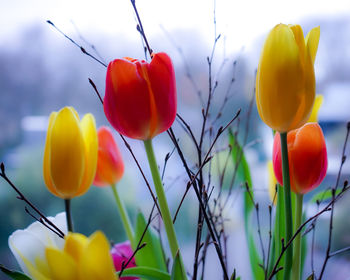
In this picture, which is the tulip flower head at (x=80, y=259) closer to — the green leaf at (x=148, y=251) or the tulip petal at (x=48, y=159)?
the tulip petal at (x=48, y=159)

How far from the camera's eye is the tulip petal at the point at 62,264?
25 cm

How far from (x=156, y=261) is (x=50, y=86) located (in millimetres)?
598

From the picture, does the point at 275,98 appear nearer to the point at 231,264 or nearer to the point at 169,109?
the point at 169,109

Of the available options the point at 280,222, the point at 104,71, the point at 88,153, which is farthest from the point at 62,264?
the point at 104,71

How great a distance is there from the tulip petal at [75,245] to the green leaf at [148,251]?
0.22 metres

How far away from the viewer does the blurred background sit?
2.94 ft

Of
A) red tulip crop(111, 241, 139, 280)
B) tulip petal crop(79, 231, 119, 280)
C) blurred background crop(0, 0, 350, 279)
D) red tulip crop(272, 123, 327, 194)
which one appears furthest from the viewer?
blurred background crop(0, 0, 350, 279)

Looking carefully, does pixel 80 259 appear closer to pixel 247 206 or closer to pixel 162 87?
pixel 162 87

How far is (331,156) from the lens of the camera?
3.40 feet

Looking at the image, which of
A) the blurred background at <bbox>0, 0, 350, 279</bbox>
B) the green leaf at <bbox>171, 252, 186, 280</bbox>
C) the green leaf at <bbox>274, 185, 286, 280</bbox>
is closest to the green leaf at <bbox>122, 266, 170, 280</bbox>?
the green leaf at <bbox>171, 252, 186, 280</bbox>

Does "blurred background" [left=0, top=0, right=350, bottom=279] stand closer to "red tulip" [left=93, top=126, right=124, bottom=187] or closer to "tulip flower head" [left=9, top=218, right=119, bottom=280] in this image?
"red tulip" [left=93, top=126, right=124, bottom=187]

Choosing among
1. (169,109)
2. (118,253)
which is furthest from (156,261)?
(169,109)

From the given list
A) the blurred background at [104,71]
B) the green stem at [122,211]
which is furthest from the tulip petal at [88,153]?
the blurred background at [104,71]

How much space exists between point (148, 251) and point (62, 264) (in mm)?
230
